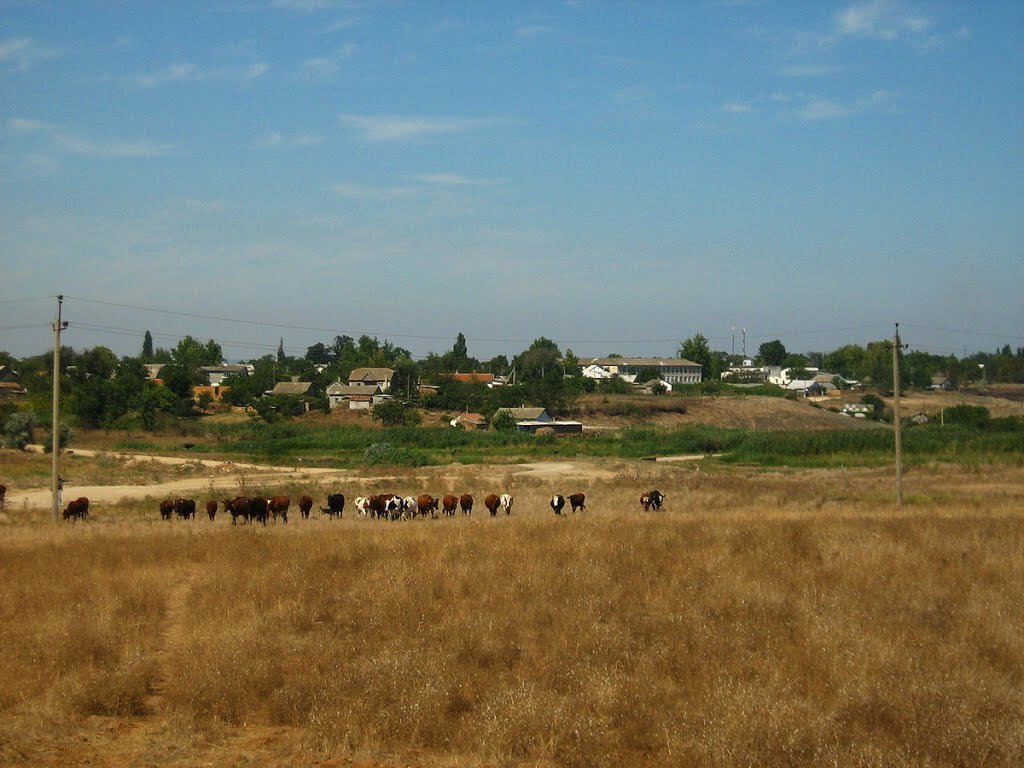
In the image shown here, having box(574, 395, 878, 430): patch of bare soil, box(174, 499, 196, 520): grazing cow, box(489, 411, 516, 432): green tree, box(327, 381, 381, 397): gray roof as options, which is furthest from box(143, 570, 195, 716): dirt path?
box(327, 381, 381, 397): gray roof

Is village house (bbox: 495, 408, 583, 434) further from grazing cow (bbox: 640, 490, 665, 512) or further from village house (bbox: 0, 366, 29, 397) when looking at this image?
grazing cow (bbox: 640, 490, 665, 512)

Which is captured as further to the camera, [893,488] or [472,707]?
[893,488]

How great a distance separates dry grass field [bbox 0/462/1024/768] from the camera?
1307 centimetres

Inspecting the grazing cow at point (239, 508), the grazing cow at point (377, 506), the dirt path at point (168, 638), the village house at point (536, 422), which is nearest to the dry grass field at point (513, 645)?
the dirt path at point (168, 638)

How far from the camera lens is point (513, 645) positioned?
1694 cm

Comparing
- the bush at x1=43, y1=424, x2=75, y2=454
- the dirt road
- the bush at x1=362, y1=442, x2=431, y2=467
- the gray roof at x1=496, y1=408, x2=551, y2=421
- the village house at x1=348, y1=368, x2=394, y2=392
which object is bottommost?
the dirt road

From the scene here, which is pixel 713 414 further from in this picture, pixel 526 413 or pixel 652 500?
pixel 652 500

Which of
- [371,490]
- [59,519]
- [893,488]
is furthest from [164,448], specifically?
[893,488]

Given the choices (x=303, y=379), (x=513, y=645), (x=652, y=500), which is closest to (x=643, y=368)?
(x=303, y=379)

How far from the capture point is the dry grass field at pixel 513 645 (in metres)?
13.1

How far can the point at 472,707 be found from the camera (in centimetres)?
1452

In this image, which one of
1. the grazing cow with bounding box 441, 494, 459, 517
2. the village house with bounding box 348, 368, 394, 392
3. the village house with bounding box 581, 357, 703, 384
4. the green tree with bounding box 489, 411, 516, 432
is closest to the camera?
the grazing cow with bounding box 441, 494, 459, 517

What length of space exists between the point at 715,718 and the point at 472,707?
3464 millimetres

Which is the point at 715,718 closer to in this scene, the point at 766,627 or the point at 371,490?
the point at 766,627
